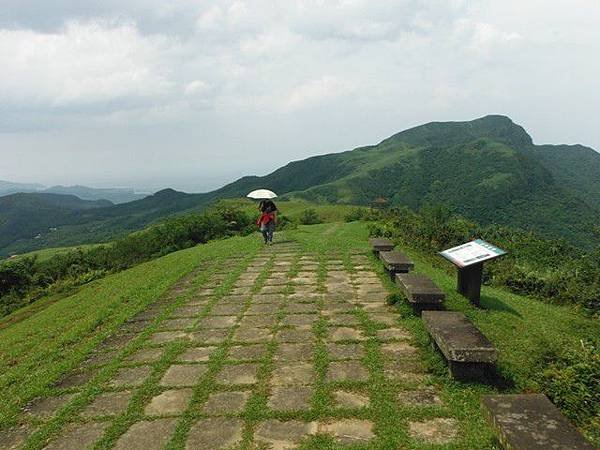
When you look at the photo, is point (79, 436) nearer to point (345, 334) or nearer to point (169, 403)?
point (169, 403)

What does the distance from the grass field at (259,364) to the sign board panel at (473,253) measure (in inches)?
28.5

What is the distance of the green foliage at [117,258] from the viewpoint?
20875 millimetres

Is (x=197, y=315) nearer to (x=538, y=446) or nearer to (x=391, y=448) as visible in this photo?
(x=391, y=448)

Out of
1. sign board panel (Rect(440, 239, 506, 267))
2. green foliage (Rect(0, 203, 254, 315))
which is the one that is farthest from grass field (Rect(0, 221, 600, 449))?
green foliage (Rect(0, 203, 254, 315))

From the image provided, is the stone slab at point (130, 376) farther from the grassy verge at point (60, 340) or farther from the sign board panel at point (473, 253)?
the sign board panel at point (473, 253)

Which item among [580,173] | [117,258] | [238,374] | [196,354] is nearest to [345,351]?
[238,374]

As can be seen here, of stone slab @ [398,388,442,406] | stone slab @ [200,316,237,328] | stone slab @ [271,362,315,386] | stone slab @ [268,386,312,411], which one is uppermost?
stone slab @ [268,386,312,411]

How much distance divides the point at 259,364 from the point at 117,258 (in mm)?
18920

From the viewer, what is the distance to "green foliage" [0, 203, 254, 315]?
20875 millimetres

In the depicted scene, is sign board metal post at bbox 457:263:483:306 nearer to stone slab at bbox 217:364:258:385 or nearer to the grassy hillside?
stone slab at bbox 217:364:258:385

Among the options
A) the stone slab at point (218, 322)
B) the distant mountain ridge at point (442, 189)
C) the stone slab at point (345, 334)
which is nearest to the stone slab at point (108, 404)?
the stone slab at point (218, 322)

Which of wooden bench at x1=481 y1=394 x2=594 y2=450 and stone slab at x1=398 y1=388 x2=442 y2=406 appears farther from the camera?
stone slab at x1=398 y1=388 x2=442 y2=406

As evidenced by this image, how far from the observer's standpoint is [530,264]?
1459 cm

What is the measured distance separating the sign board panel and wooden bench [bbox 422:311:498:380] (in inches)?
86.5
